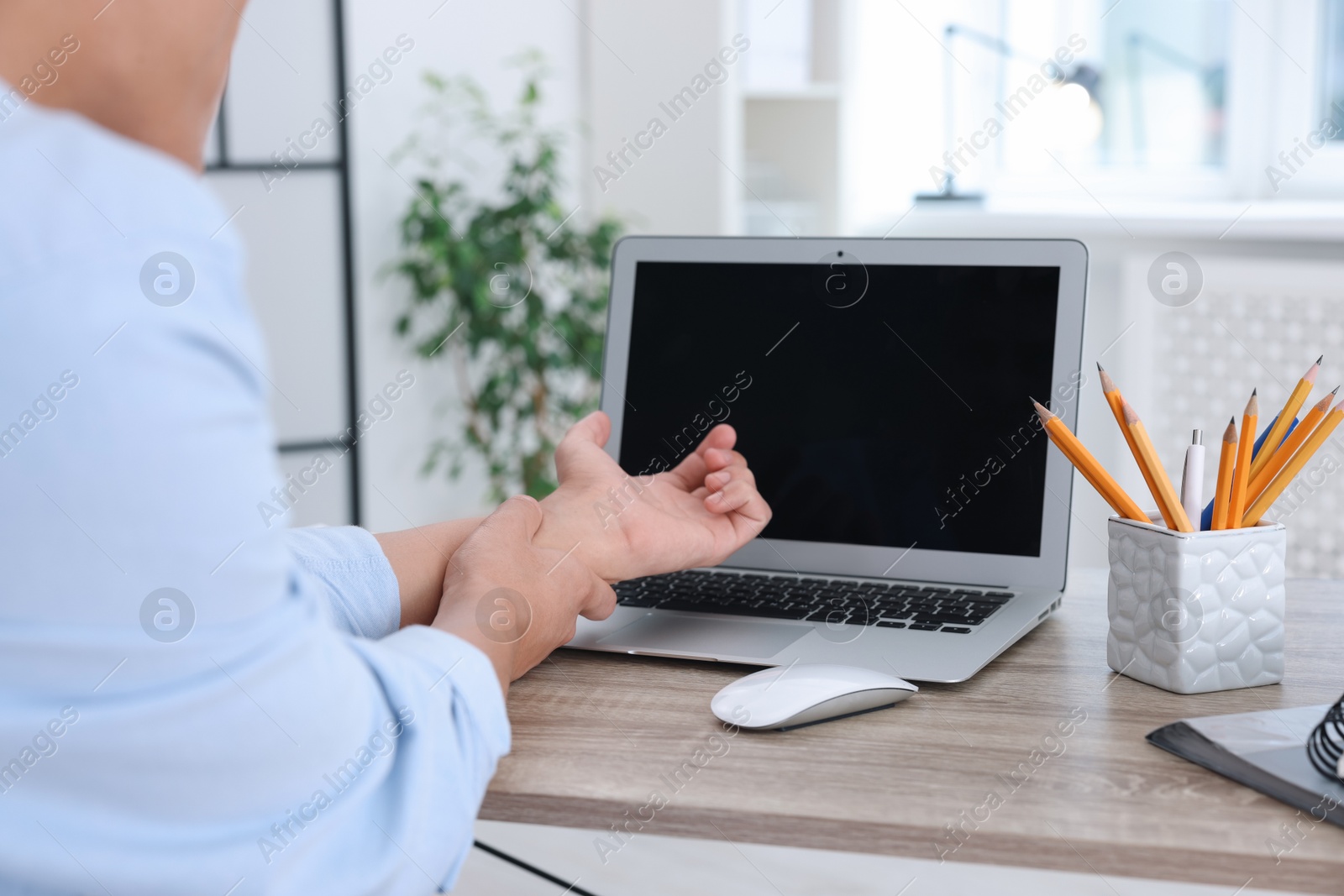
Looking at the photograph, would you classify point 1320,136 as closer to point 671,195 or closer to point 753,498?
point 671,195

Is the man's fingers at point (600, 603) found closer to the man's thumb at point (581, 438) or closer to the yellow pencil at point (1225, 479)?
the man's thumb at point (581, 438)

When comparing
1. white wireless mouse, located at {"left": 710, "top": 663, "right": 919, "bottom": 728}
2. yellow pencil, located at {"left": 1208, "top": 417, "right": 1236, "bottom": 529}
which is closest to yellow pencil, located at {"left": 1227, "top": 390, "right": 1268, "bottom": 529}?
yellow pencil, located at {"left": 1208, "top": 417, "right": 1236, "bottom": 529}

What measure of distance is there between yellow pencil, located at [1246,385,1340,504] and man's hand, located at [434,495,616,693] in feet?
1.46

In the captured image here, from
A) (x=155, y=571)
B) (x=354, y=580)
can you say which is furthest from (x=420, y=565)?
(x=155, y=571)

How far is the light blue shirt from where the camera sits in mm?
434

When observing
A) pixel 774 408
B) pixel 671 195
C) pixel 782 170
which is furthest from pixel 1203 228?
pixel 774 408

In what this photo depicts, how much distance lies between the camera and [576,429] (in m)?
1.02

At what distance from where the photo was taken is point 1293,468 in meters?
0.76

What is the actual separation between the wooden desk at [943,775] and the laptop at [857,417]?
9cm

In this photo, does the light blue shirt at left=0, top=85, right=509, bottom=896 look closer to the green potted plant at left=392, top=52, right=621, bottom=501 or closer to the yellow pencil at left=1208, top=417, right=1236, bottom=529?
the yellow pencil at left=1208, top=417, right=1236, bottom=529

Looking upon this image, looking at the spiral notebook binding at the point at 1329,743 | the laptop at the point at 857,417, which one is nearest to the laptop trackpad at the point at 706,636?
the laptop at the point at 857,417

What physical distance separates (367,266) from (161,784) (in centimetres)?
233

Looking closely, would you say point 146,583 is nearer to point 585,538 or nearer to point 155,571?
point 155,571

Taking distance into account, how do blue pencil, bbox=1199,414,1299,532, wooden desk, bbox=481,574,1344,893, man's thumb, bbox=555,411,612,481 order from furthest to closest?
man's thumb, bbox=555,411,612,481
blue pencil, bbox=1199,414,1299,532
wooden desk, bbox=481,574,1344,893
